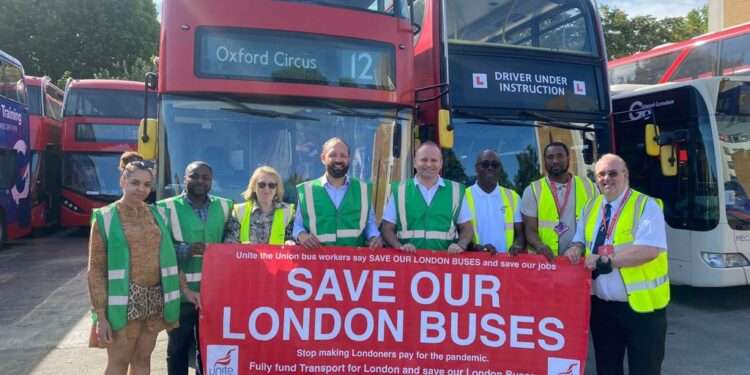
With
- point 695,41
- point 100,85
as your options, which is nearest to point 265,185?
point 695,41

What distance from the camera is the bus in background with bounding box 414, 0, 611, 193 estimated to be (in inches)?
242

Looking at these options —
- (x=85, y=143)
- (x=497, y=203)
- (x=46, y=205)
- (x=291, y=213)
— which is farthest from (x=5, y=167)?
(x=497, y=203)

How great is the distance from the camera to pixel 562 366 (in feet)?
12.3

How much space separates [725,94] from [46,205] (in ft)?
49.6

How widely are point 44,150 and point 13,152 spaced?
7.79 feet

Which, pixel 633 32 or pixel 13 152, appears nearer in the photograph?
pixel 13 152

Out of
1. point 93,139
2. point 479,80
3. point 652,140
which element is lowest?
point 652,140

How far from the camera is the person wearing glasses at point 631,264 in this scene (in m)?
3.39

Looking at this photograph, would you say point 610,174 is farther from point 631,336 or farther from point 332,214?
point 332,214

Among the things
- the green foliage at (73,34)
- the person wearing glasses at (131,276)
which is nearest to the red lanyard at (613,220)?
the person wearing glasses at (131,276)

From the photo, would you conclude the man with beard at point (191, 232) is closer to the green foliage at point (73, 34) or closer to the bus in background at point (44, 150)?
the bus in background at point (44, 150)

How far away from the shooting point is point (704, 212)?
268 inches

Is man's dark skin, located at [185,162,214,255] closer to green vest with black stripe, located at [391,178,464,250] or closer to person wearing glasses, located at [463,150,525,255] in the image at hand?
green vest with black stripe, located at [391,178,464,250]

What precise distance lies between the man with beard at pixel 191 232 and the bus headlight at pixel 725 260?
555 centimetres
